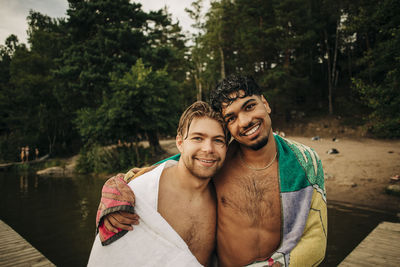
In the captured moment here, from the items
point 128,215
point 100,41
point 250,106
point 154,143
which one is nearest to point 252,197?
point 250,106

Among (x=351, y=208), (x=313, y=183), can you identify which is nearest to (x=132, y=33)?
(x=351, y=208)

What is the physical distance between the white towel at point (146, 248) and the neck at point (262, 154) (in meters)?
0.98

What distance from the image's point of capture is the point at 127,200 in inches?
68.1

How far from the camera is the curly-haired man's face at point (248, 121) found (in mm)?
2025

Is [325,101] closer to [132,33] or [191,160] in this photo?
[132,33]

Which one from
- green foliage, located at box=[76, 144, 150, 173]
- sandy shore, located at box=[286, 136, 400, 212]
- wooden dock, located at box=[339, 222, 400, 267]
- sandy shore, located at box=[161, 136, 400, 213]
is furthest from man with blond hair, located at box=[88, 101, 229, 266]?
green foliage, located at box=[76, 144, 150, 173]

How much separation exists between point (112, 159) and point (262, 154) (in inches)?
590

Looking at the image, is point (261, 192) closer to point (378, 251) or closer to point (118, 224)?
point (118, 224)

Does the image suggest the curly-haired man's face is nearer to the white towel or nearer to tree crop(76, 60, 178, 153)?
the white towel

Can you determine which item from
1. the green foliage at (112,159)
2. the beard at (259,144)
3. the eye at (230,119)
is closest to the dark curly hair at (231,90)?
the eye at (230,119)

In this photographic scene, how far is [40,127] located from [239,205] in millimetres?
28146

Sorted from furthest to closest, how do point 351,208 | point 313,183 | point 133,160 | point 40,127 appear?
1. point 40,127
2. point 133,160
3. point 351,208
4. point 313,183

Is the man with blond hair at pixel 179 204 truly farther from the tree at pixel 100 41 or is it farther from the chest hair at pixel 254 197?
the tree at pixel 100 41

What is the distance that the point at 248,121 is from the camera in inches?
78.9
